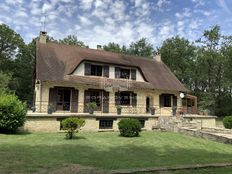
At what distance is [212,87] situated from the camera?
47.7 metres

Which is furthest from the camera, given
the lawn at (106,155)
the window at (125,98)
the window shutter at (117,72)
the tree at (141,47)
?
the tree at (141,47)

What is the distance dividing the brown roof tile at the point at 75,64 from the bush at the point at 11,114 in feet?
16.8

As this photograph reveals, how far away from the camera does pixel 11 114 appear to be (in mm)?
16656

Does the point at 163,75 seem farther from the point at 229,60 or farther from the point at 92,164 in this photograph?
the point at 92,164

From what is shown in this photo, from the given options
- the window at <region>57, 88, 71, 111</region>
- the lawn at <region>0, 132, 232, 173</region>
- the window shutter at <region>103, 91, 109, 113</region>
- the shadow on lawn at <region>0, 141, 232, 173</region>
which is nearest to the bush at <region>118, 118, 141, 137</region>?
the lawn at <region>0, 132, 232, 173</region>

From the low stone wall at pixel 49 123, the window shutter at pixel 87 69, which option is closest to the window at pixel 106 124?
the low stone wall at pixel 49 123

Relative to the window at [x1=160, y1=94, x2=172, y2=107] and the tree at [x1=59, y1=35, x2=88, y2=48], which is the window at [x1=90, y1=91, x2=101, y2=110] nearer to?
the window at [x1=160, y1=94, x2=172, y2=107]

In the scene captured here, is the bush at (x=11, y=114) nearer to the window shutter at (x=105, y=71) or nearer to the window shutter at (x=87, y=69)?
the window shutter at (x=87, y=69)

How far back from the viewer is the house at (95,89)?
72.2ft

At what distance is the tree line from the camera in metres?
44.9

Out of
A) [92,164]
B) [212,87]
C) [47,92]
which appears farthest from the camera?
[212,87]

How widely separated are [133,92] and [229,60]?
25222 mm

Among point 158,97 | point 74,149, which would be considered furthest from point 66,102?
point 74,149

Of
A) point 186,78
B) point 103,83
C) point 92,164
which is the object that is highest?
point 186,78
